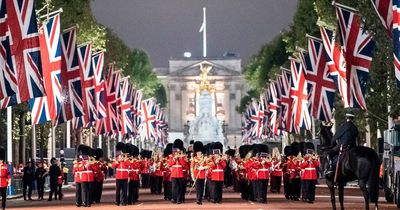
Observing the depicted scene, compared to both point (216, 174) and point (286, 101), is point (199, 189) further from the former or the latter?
point (286, 101)

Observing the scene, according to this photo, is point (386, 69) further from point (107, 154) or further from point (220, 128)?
point (220, 128)

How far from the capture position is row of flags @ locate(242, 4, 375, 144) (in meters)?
47.2

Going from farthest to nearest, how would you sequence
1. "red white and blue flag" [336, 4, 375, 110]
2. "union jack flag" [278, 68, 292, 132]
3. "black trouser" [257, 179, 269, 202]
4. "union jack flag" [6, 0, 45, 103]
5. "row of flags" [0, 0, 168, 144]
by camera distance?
"union jack flag" [278, 68, 292, 132], "black trouser" [257, 179, 269, 202], "red white and blue flag" [336, 4, 375, 110], "union jack flag" [6, 0, 45, 103], "row of flags" [0, 0, 168, 144]

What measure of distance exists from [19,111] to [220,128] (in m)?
106

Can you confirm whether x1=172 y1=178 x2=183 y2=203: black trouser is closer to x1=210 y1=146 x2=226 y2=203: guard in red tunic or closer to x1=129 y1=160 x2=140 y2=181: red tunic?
x1=210 y1=146 x2=226 y2=203: guard in red tunic

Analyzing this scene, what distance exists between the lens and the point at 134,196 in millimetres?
49438

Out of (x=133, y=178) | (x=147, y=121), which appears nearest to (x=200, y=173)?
(x=133, y=178)

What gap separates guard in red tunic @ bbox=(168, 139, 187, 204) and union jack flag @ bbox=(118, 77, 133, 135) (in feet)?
112

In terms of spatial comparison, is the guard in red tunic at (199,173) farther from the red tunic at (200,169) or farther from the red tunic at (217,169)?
the red tunic at (217,169)

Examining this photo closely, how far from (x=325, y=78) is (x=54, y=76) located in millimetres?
14226

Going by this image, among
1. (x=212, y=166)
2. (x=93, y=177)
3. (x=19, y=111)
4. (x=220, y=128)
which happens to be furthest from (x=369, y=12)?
(x=220, y=128)

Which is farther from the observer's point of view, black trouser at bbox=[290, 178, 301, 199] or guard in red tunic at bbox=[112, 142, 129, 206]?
black trouser at bbox=[290, 178, 301, 199]

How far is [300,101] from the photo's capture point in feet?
236

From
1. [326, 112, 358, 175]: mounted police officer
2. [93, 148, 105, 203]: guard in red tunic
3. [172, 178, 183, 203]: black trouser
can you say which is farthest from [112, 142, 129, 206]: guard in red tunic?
[326, 112, 358, 175]: mounted police officer
